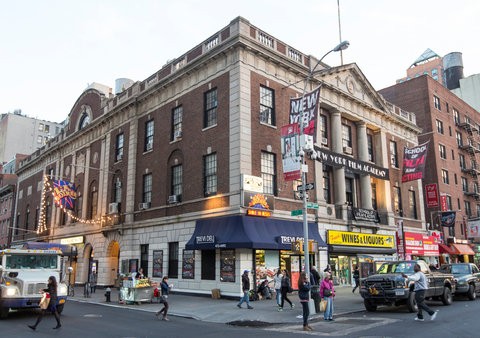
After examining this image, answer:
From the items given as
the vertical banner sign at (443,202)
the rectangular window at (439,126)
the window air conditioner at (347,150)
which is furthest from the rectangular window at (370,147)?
the rectangular window at (439,126)

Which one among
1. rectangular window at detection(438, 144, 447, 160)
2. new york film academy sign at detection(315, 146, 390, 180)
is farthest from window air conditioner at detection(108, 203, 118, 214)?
rectangular window at detection(438, 144, 447, 160)

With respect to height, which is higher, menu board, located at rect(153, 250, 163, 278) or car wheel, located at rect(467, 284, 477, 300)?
menu board, located at rect(153, 250, 163, 278)

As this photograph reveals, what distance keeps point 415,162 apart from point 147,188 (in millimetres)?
20621

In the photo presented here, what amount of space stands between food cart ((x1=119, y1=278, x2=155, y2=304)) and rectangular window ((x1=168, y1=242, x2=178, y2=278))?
14.2 ft

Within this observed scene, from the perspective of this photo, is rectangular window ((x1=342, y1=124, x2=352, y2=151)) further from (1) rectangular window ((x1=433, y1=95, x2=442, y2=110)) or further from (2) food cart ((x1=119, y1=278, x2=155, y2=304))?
(1) rectangular window ((x1=433, y1=95, x2=442, y2=110))

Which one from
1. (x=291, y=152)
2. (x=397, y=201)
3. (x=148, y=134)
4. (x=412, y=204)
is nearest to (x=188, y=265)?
(x=291, y=152)

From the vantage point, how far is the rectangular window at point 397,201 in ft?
117

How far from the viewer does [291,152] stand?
18.1 m

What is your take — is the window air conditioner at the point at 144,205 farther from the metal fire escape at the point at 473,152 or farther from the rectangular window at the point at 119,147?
the metal fire escape at the point at 473,152

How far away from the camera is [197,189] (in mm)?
25656

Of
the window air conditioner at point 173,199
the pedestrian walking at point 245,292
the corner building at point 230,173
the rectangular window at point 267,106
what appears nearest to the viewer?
the pedestrian walking at point 245,292

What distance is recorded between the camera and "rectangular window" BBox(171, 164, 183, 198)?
27.5m

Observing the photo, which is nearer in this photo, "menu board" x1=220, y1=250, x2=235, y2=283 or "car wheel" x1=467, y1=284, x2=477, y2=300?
"car wheel" x1=467, y1=284, x2=477, y2=300

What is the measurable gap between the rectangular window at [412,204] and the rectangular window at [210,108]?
21.5 meters
